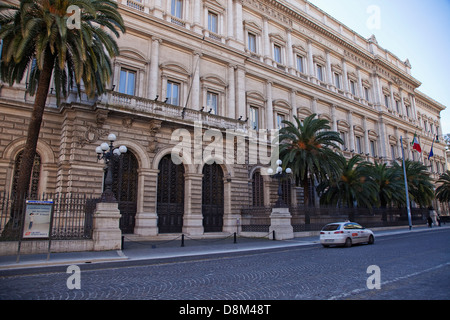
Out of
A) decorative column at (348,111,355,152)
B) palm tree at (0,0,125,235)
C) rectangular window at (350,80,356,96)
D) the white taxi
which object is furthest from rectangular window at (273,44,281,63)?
the white taxi

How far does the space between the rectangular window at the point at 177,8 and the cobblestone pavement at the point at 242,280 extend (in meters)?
20.1

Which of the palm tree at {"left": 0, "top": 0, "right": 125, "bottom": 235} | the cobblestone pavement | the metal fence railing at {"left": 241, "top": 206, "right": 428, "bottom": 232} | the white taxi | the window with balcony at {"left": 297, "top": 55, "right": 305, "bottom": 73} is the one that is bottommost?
the cobblestone pavement

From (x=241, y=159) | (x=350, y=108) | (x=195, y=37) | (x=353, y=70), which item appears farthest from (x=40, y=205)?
(x=353, y=70)

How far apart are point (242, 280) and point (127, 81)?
17305mm

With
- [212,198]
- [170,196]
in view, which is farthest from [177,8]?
[212,198]

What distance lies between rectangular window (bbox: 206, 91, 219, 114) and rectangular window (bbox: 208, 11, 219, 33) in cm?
580

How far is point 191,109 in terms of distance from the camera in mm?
21625

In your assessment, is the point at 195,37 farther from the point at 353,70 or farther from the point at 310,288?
the point at 353,70

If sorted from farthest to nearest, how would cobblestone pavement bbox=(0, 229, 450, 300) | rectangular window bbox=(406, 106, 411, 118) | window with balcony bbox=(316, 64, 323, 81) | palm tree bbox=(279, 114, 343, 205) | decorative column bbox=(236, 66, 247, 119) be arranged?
1. rectangular window bbox=(406, 106, 411, 118)
2. window with balcony bbox=(316, 64, 323, 81)
3. decorative column bbox=(236, 66, 247, 119)
4. palm tree bbox=(279, 114, 343, 205)
5. cobblestone pavement bbox=(0, 229, 450, 300)

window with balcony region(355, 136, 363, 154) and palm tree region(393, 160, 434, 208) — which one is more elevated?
window with balcony region(355, 136, 363, 154)

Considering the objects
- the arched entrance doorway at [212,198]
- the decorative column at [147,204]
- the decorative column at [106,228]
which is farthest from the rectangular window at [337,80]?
the decorative column at [106,228]

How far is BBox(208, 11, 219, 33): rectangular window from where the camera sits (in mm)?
26391

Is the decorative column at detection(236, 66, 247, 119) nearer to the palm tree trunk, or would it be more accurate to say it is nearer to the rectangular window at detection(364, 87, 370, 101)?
the palm tree trunk
